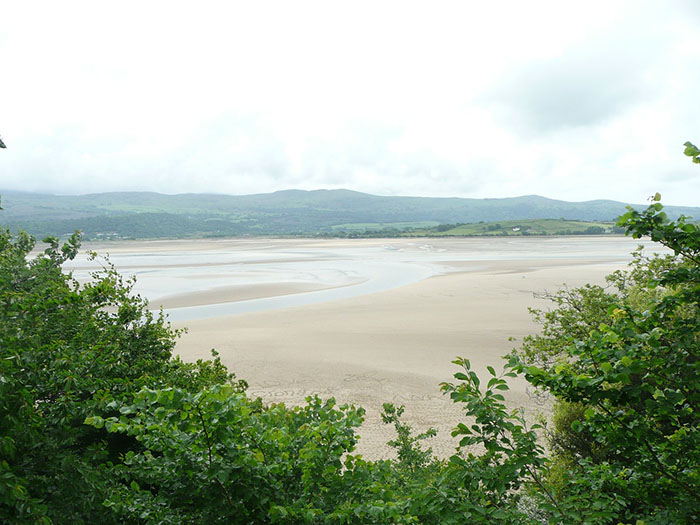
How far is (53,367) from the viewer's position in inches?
173

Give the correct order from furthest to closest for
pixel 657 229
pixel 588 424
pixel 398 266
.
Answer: pixel 398 266
pixel 588 424
pixel 657 229

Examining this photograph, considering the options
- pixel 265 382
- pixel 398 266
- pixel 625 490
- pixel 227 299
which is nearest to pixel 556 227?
pixel 398 266

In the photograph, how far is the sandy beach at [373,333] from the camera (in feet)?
54.7

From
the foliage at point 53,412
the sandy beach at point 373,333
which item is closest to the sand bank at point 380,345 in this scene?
the sandy beach at point 373,333

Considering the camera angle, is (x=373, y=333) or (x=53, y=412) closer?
(x=53, y=412)

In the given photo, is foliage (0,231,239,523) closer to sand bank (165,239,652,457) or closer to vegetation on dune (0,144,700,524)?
vegetation on dune (0,144,700,524)

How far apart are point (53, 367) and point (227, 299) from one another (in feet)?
110

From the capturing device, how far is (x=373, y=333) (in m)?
25.7

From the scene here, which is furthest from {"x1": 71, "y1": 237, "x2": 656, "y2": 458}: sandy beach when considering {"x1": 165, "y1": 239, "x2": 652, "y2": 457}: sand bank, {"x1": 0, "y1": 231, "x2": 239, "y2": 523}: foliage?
{"x1": 0, "y1": 231, "x2": 239, "y2": 523}: foliage

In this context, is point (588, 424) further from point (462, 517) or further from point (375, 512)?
point (375, 512)

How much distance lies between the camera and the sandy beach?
54.7 ft

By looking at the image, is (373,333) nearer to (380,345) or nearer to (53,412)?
(380,345)

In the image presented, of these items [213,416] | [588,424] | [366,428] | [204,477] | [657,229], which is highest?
[657,229]

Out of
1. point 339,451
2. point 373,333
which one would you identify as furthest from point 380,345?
point 339,451
